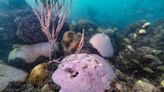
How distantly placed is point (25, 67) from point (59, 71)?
5.06ft

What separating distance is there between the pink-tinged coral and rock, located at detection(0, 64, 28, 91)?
2.99 feet

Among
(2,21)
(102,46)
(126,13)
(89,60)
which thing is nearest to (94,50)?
(102,46)

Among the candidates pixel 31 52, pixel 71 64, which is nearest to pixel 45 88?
pixel 71 64

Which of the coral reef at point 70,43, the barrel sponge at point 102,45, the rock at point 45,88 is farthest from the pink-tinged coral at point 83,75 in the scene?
the barrel sponge at point 102,45

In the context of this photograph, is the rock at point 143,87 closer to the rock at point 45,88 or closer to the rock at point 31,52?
the rock at point 45,88

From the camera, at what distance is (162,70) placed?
4.48 meters

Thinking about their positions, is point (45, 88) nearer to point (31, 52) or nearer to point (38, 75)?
point (38, 75)

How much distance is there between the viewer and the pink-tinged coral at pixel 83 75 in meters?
3.84

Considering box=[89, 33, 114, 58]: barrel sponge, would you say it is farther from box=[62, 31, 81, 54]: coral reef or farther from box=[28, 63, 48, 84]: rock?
box=[28, 63, 48, 84]: rock

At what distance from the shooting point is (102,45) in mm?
5766

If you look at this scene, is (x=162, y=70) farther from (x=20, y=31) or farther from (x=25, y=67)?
(x=20, y=31)

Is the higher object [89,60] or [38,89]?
[89,60]

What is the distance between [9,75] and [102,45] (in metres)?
2.69

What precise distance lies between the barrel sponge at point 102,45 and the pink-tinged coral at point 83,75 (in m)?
1.10
